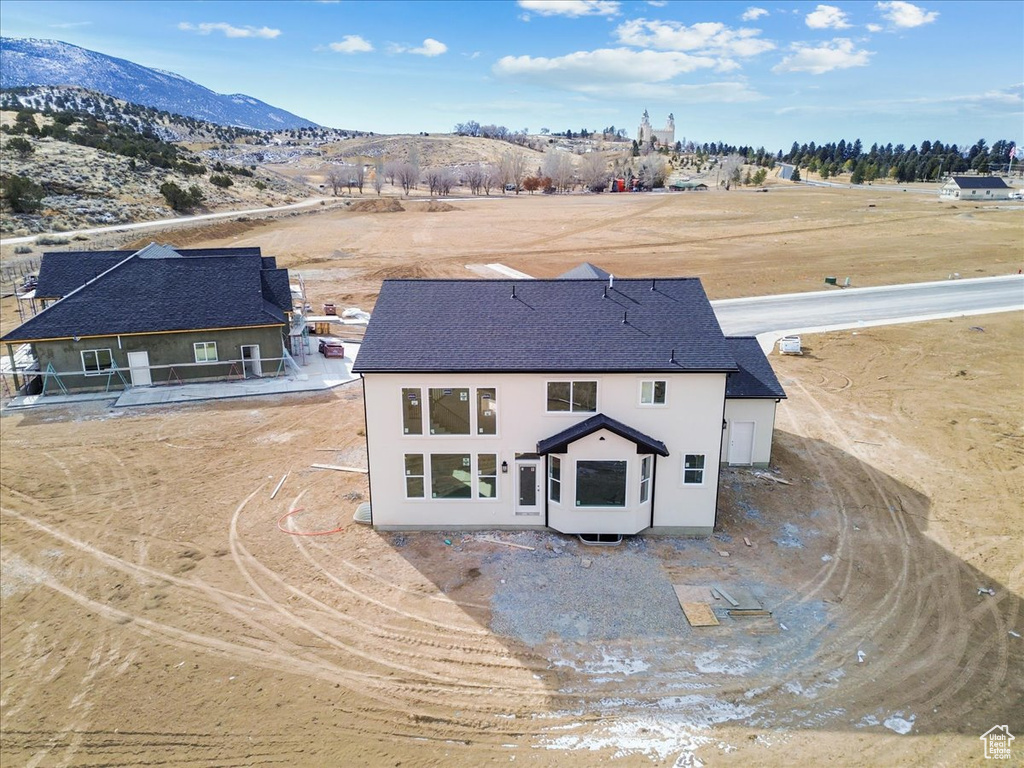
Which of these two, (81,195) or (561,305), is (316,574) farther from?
(81,195)

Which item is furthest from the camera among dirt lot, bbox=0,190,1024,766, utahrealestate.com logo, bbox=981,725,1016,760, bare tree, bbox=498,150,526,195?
bare tree, bbox=498,150,526,195

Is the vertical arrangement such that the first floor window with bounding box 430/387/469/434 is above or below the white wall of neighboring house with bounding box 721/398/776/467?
above

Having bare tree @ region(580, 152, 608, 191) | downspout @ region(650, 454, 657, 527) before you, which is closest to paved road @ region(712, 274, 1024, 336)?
downspout @ region(650, 454, 657, 527)

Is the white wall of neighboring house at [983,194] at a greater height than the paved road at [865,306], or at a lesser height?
greater

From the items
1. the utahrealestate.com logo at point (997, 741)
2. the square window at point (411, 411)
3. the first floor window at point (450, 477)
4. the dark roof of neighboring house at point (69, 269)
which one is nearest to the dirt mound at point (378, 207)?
the dark roof of neighboring house at point (69, 269)

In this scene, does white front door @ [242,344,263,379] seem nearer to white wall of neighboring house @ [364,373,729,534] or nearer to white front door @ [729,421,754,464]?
white wall of neighboring house @ [364,373,729,534]

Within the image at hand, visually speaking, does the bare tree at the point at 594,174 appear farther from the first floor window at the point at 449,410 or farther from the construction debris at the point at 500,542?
the construction debris at the point at 500,542
